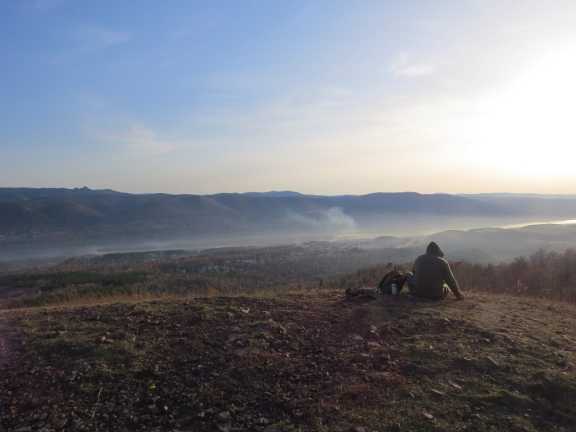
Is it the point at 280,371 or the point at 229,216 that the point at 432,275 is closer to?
the point at 280,371

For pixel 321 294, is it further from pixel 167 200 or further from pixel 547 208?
pixel 547 208

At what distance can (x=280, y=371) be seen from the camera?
4.36 metres

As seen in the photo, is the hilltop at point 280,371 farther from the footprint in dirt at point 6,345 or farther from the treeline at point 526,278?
the treeline at point 526,278

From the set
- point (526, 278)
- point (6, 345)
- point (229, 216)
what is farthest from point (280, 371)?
point (229, 216)

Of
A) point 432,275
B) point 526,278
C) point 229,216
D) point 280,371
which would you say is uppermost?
point 229,216

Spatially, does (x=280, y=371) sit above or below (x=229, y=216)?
below

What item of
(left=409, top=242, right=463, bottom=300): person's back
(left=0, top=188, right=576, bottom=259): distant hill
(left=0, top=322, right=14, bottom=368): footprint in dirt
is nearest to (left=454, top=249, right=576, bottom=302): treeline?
(left=409, top=242, right=463, bottom=300): person's back

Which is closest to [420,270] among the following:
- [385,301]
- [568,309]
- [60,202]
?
[385,301]

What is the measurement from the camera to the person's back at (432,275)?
769cm

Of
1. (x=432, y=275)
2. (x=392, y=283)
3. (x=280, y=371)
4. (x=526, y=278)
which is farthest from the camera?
(x=526, y=278)

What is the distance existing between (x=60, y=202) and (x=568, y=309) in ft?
275

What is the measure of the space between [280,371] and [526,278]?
10.6m

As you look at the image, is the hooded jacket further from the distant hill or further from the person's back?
the distant hill

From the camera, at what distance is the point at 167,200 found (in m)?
91.2
